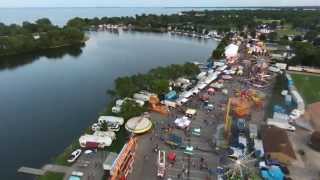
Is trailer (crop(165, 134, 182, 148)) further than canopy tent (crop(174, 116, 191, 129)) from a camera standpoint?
No

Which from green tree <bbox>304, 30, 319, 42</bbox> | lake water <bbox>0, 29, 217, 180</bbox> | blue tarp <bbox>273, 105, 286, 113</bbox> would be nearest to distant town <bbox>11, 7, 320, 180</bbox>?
blue tarp <bbox>273, 105, 286, 113</bbox>

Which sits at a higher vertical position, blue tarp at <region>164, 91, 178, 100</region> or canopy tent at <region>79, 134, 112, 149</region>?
blue tarp at <region>164, 91, 178, 100</region>

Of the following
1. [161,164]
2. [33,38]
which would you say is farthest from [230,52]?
[33,38]

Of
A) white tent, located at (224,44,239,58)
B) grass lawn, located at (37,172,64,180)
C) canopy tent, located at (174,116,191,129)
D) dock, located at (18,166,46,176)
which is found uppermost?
white tent, located at (224,44,239,58)

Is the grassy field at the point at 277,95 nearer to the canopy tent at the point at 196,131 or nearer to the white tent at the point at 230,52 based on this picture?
the canopy tent at the point at 196,131

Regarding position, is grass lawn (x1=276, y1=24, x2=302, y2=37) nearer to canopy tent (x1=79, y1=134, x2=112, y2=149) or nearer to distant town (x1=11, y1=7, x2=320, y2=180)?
distant town (x1=11, y1=7, x2=320, y2=180)

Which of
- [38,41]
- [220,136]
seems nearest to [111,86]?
[220,136]

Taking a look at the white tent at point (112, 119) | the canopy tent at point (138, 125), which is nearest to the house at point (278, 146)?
the canopy tent at point (138, 125)

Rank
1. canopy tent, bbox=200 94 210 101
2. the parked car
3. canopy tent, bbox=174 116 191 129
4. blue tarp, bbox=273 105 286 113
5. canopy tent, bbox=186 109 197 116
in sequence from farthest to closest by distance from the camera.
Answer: canopy tent, bbox=200 94 210 101
blue tarp, bbox=273 105 286 113
canopy tent, bbox=186 109 197 116
canopy tent, bbox=174 116 191 129
the parked car
